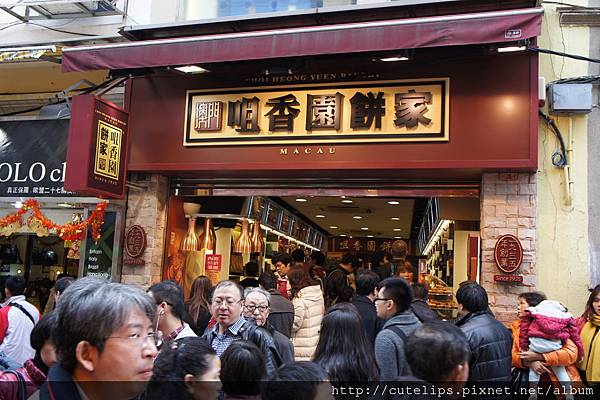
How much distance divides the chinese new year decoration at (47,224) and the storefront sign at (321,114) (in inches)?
79.0

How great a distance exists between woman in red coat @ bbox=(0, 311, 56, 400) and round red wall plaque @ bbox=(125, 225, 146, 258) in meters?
5.43

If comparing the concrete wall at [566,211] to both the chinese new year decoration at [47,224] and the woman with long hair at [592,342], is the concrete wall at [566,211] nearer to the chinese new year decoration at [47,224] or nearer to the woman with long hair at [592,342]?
the woman with long hair at [592,342]

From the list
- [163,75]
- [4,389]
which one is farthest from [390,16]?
[4,389]

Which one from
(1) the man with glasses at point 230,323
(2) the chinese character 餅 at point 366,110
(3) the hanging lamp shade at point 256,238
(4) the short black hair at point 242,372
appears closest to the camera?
(4) the short black hair at point 242,372

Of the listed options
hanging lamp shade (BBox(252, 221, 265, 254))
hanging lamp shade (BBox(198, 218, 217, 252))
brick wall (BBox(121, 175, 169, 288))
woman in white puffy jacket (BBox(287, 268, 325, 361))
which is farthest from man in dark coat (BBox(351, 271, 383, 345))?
hanging lamp shade (BBox(252, 221, 265, 254))

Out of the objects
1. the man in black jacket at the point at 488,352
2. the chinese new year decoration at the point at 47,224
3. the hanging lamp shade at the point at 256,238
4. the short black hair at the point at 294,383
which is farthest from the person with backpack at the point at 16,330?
the hanging lamp shade at the point at 256,238

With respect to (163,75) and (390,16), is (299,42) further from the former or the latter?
(163,75)

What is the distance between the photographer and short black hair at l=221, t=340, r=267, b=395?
131 inches

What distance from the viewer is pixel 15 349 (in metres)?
5.91

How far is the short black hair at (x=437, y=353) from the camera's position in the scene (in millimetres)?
3135

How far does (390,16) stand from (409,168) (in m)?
2.00

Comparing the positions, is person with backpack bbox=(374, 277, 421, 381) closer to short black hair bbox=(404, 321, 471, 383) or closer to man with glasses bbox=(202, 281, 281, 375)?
man with glasses bbox=(202, 281, 281, 375)

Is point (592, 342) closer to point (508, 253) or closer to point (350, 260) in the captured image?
point (508, 253)

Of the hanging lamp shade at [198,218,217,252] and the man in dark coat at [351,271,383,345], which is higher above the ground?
the hanging lamp shade at [198,218,217,252]
